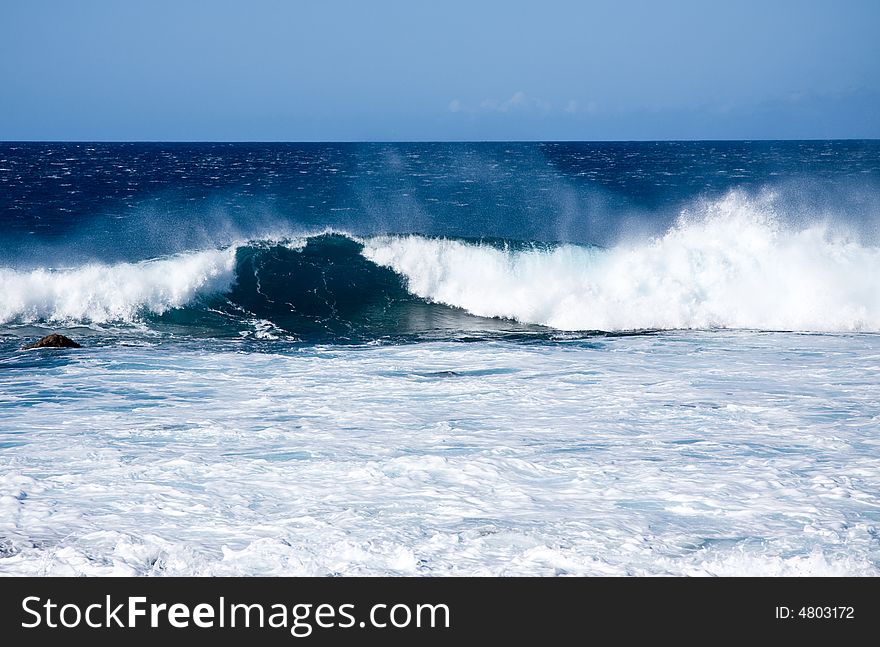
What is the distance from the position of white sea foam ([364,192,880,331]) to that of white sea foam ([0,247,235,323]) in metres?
4.54

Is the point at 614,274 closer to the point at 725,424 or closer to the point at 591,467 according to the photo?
the point at 725,424

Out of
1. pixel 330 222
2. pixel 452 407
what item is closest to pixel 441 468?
pixel 452 407

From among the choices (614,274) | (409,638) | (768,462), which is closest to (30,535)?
(409,638)

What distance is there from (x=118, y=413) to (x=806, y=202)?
37.5 m

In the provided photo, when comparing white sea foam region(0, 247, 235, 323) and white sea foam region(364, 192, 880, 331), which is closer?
white sea foam region(364, 192, 880, 331)

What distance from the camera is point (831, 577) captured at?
534 centimetres

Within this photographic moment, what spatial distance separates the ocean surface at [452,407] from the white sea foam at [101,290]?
0.06 m

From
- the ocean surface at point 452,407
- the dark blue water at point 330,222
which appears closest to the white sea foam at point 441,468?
the ocean surface at point 452,407

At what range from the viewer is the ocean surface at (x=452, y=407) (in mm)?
5863

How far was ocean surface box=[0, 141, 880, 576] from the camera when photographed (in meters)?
5.86

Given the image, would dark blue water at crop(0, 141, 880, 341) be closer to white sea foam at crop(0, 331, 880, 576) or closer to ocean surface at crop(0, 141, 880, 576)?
ocean surface at crop(0, 141, 880, 576)

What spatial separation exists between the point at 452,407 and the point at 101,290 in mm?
10663

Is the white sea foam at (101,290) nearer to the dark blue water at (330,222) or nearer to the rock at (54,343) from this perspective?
the dark blue water at (330,222)

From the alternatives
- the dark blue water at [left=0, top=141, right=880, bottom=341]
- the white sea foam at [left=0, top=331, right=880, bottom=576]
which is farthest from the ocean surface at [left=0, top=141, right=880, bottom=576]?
the dark blue water at [left=0, top=141, right=880, bottom=341]
